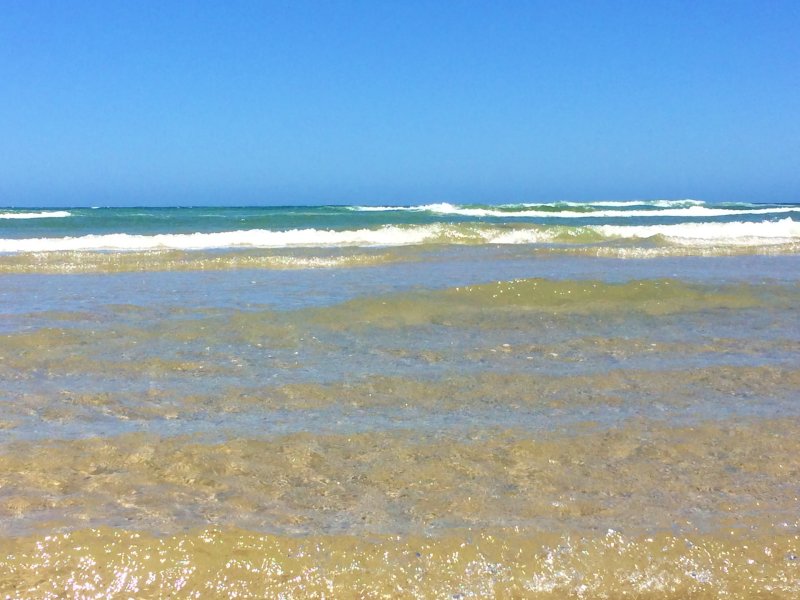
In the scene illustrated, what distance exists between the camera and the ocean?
2240mm

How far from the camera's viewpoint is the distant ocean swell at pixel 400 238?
16.2 metres

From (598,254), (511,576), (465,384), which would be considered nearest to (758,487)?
(511,576)

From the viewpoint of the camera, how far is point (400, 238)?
18.0 meters

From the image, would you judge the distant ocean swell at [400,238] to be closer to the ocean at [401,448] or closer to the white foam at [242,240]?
the white foam at [242,240]

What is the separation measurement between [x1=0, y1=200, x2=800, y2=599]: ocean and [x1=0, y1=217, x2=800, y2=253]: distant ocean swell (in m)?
9.81

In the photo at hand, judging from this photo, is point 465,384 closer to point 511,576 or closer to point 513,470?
Result: point 513,470

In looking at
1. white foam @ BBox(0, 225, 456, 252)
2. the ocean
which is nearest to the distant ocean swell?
white foam @ BBox(0, 225, 456, 252)

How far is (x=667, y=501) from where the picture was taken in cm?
262

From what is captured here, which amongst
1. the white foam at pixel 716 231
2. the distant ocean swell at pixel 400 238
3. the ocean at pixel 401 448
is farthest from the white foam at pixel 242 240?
the ocean at pixel 401 448

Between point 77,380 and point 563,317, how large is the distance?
386 centimetres

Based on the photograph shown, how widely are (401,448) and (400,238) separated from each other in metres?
15.1

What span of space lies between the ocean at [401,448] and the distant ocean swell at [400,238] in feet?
32.2

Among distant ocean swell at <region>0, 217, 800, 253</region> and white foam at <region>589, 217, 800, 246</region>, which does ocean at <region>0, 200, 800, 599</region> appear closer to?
distant ocean swell at <region>0, 217, 800, 253</region>

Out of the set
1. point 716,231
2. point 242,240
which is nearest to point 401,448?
point 242,240
